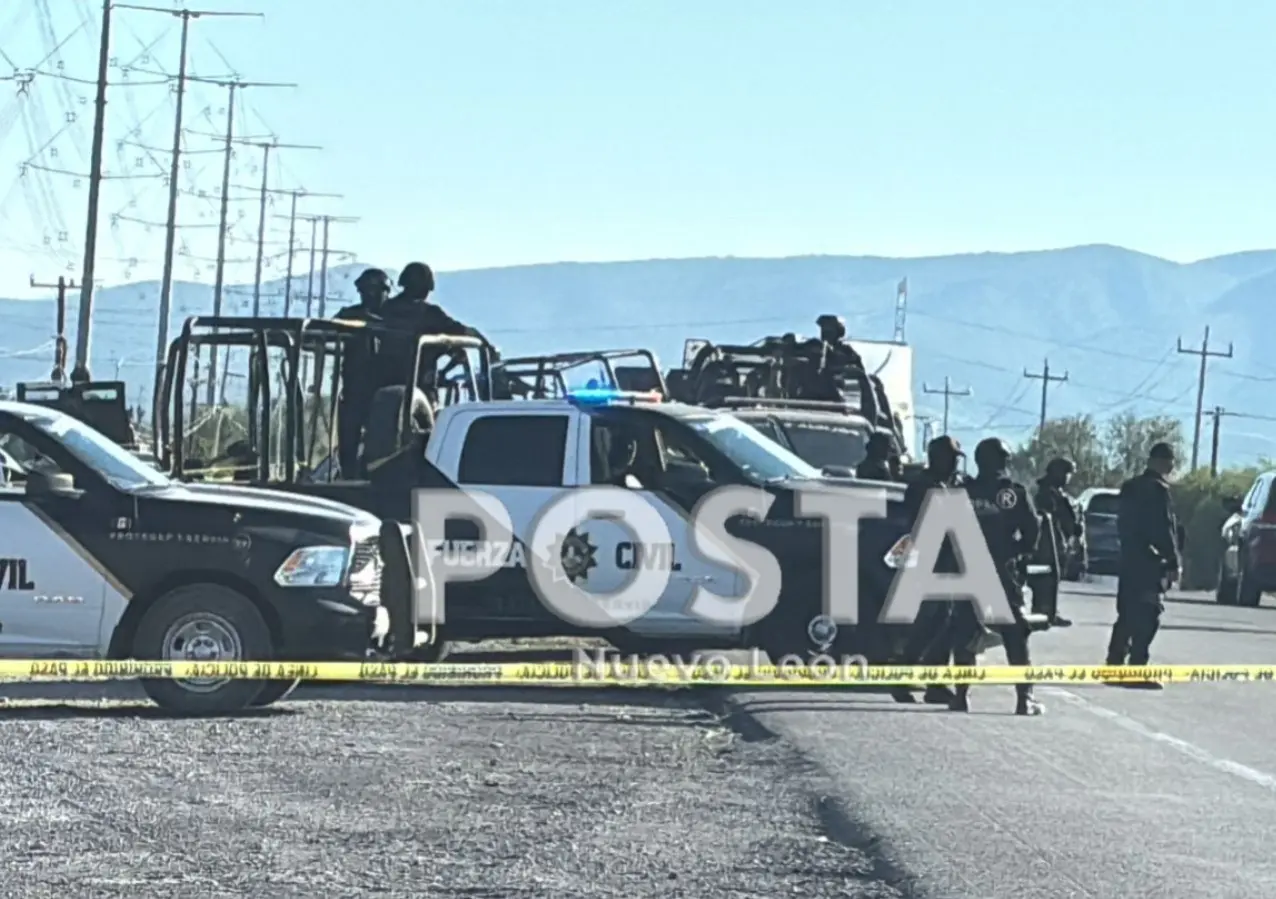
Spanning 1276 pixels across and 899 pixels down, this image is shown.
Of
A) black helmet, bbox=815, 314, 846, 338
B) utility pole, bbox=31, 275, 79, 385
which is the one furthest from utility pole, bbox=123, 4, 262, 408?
black helmet, bbox=815, 314, 846, 338

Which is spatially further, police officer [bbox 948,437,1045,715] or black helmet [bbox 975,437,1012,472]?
black helmet [bbox 975,437,1012,472]

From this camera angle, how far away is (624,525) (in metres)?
14.5

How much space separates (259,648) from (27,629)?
49.1 inches

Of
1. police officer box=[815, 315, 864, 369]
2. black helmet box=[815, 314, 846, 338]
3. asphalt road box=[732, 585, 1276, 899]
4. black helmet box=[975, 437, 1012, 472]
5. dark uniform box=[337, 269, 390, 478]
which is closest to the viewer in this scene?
asphalt road box=[732, 585, 1276, 899]

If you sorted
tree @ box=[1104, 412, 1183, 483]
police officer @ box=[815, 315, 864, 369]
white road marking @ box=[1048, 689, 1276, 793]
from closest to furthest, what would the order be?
white road marking @ box=[1048, 689, 1276, 793] < police officer @ box=[815, 315, 864, 369] < tree @ box=[1104, 412, 1183, 483]

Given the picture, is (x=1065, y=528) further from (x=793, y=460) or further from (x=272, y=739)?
(x=272, y=739)

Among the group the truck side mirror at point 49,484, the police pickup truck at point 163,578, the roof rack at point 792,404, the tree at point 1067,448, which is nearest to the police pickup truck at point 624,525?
the police pickup truck at point 163,578

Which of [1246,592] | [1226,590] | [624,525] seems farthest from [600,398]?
[1226,590]

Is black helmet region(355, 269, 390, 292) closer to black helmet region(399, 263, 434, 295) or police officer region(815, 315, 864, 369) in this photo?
black helmet region(399, 263, 434, 295)

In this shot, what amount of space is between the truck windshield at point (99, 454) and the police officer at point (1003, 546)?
482 cm

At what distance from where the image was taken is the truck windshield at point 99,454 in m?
12.7

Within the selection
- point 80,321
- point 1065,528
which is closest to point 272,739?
point 1065,528

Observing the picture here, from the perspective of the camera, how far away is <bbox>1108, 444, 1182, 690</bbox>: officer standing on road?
623 inches

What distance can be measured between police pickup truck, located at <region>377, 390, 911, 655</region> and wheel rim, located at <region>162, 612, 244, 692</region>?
6.43 ft
